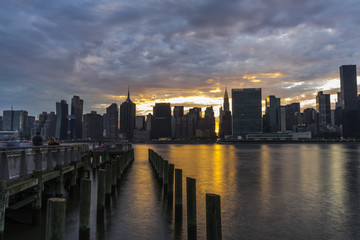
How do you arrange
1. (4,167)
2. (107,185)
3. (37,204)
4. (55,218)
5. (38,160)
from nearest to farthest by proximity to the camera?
(55,218)
(4,167)
(37,204)
(38,160)
(107,185)

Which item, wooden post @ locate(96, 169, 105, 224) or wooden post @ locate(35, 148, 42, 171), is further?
wooden post @ locate(96, 169, 105, 224)

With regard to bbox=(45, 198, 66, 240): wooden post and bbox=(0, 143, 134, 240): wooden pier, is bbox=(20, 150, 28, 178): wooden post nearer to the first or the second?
bbox=(0, 143, 134, 240): wooden pier

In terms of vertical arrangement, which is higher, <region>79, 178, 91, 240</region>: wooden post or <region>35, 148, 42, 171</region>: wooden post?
<region>35, 148, 42, 171</region>: wooden post

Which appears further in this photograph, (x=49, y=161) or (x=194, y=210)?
(x=49, y=161)

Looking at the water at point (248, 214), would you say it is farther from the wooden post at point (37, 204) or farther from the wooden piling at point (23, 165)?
the wooden piling at point (23, 165)

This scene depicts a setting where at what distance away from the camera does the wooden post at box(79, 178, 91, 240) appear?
37.6ft

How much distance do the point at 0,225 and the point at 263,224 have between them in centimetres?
1268

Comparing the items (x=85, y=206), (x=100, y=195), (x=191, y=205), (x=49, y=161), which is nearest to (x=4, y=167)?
(x=85, y=206)

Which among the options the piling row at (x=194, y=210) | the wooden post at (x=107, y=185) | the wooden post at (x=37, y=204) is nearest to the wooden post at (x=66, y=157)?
the wooden post at (x=107, y=185)

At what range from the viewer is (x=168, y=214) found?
16891 mm

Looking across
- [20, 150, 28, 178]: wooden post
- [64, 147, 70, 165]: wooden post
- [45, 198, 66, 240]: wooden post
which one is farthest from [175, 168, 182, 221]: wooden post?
[64, 147, 70, 165]: wooden post

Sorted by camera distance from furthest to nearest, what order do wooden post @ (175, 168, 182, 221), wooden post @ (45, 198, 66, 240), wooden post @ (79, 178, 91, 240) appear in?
wooden post @ (175, 168, 182, 221), wooden post @ (79, 178, 91, 240), wooden post @ (45, 198, 66, 240)

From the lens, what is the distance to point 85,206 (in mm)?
11430

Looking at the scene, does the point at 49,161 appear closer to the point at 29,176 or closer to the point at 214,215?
the point at 29,176
